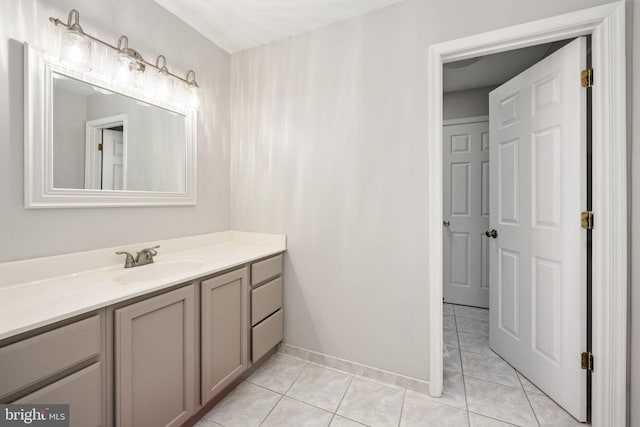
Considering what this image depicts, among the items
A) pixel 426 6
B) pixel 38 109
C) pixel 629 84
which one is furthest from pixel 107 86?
pixel 629 84

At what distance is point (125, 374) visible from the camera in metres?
1.11

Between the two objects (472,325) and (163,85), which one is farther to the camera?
(472,325)

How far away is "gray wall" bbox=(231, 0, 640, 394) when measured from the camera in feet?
5.65

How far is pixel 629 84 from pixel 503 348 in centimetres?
180

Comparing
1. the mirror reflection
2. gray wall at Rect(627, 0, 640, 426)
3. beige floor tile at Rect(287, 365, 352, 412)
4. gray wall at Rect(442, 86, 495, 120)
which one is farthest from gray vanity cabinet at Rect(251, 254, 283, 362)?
gray wall at Rect(442, 86, 495, 120)

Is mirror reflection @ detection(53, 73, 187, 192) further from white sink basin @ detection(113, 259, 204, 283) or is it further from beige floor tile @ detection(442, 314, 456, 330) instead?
beige floor tile @ detection(442, 314, 456, 330)

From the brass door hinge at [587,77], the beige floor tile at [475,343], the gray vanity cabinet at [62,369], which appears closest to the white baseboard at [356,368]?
the beige floor tile at [475,343]

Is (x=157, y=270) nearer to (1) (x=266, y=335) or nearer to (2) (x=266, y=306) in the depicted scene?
(2) (x=266, y=306)

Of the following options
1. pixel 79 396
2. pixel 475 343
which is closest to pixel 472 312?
pixel 475 343

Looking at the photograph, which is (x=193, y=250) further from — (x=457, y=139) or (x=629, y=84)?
(x=457, y=139)

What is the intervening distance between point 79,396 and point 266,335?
111 centimetres
